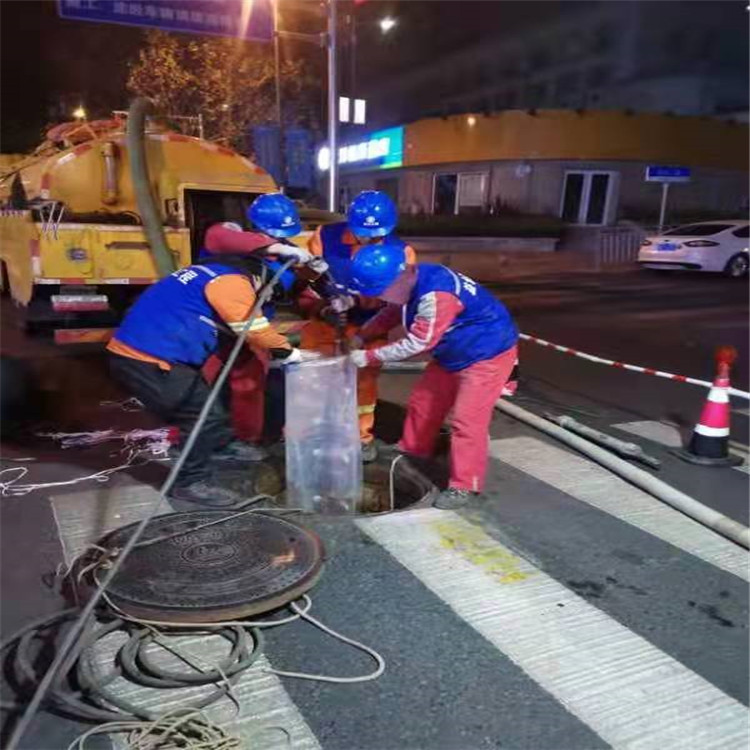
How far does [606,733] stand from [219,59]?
16.9 meters

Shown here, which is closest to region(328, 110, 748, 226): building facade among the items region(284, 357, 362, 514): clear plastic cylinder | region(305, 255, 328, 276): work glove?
region(305, 255, 328, 276): work glove

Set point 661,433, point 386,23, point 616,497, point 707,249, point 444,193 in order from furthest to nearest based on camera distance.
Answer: point 707,249 → point 444,193 → point 386,23 → point 661,433 → point 616,497

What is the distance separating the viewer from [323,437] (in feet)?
12.2

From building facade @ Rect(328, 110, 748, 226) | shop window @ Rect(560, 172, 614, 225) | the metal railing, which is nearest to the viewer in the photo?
building facade @ Rect(328, 110, 748, 226)

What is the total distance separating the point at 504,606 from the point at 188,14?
1014 cm

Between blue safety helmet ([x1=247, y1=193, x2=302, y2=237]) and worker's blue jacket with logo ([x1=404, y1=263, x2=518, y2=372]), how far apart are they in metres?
0.84

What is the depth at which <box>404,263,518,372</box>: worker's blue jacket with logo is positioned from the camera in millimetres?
3650

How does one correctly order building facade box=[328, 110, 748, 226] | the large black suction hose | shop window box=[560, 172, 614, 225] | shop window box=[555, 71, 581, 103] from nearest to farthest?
the large black suction hose, building facade box=[328, 110, 748, 226], shop window box=[560, 172, 614, 225], shop window box=[555, 71, 581, 103]

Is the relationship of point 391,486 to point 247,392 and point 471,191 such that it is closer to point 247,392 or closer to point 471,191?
point 247,392

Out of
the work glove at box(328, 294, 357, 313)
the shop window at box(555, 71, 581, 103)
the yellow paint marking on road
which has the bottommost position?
the yellow paint marking on road

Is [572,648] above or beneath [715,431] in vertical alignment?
beneath

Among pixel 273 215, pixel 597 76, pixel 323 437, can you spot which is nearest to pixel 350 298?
pixel 273 215

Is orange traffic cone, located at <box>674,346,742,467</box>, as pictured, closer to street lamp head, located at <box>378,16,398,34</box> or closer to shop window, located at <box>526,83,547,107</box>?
street lamp head, located at <box>378,16,398,34</box>

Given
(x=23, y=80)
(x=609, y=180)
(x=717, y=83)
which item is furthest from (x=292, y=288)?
(x=717, y=83)
